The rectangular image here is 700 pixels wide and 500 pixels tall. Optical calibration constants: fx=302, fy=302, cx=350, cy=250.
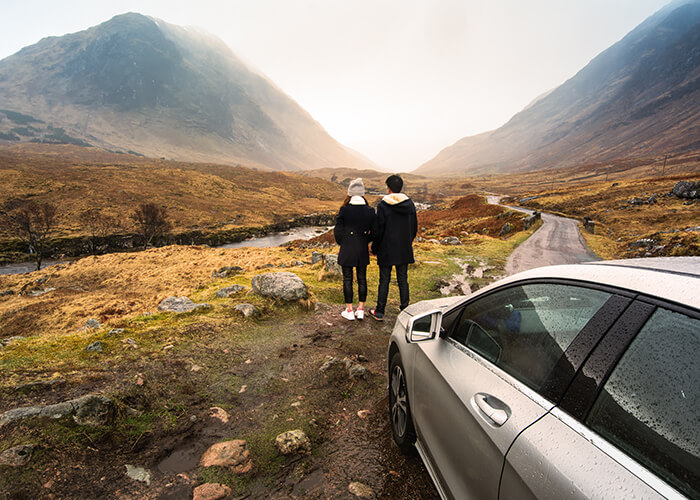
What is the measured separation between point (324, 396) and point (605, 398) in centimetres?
322

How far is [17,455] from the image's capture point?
2328 mm

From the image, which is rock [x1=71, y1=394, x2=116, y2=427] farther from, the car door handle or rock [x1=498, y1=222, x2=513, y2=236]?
rock [x1=498, y1=222, x2=513, y2=236]

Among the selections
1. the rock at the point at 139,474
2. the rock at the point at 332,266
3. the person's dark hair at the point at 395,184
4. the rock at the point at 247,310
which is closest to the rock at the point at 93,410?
the rock at the point at 139,474

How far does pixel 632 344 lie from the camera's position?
1.27 m

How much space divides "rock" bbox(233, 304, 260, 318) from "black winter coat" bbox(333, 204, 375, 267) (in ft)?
7.09

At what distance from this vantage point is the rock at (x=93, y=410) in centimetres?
281

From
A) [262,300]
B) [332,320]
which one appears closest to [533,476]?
[332,320]

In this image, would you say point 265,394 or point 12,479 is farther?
point 265,394

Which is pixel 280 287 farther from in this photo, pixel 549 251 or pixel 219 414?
pixel 549 251

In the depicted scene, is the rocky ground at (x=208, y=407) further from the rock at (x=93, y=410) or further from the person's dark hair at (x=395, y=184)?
the person's dark hair at (x=395, y=184)

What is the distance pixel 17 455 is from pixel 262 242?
3701 cm

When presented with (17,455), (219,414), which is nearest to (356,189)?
(219,414)

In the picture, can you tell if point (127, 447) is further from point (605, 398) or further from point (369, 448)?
point (605, 398)

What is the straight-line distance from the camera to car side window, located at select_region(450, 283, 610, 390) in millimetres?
1575
